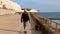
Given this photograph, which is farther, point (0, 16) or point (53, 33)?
point (0, 16)

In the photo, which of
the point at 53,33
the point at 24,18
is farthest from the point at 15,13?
the point at 24,18

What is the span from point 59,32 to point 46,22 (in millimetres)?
1443

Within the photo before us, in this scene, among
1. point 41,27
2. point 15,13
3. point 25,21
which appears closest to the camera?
point 25,21

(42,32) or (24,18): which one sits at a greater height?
(24,18)

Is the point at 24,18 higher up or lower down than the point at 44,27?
higher up

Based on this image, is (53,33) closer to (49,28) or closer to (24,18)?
(49,28)

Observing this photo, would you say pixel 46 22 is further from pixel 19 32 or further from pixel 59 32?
pixel 19 32

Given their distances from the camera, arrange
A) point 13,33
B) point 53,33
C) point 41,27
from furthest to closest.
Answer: point 41,27
point 53,33
point 13,33

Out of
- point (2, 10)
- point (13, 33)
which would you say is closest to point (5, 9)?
point (2, 10)

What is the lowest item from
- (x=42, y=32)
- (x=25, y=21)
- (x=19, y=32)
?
(x=42, y=32)

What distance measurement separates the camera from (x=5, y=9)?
52.4ft

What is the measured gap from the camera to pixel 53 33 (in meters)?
14.6

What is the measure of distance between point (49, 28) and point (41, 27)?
1636 mm

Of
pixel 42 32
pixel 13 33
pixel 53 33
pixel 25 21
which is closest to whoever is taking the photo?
pixel 25 21
